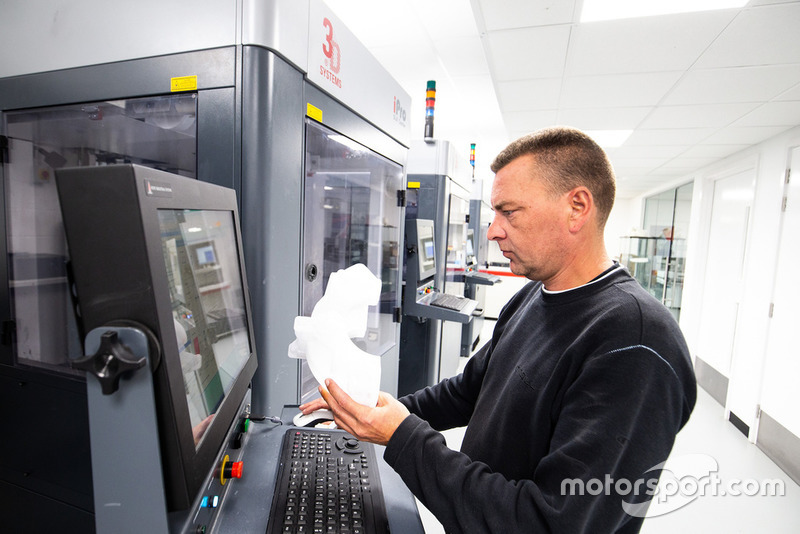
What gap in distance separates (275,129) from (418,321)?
2.27 meters

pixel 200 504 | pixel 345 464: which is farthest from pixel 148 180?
pixel 345 464

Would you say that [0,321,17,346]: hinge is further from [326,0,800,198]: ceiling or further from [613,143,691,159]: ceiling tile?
[613,143,691,159]: ceiling tile

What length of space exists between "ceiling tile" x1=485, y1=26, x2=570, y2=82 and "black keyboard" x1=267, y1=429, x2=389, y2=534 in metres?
2.27

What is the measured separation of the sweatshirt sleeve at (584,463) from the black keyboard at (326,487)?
0.29ft

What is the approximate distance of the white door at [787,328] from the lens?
2.98m

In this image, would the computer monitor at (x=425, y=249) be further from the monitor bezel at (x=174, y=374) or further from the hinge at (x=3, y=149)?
the monitor bezel at (x=174, y=374)

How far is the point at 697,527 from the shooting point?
2311 millimetres

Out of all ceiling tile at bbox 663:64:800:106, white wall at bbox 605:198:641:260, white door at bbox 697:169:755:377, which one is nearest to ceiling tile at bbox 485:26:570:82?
ceiling tile at bbox 663:64:800:106

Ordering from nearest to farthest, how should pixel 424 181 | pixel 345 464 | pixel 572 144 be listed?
1. pixel 345 464
2. pixel 572 144
3. pixel 424 181

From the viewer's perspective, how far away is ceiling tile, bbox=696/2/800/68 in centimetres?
187

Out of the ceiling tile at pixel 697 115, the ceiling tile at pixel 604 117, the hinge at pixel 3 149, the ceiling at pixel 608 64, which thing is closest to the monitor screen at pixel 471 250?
the ceiling at pixel 608 64

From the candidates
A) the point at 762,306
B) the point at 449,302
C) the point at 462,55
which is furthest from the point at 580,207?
the point at 762,306

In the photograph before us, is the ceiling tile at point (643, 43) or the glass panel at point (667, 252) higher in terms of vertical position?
the ceiling tile at point (643, 43)

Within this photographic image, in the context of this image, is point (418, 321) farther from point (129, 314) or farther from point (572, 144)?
point (129, 314)
